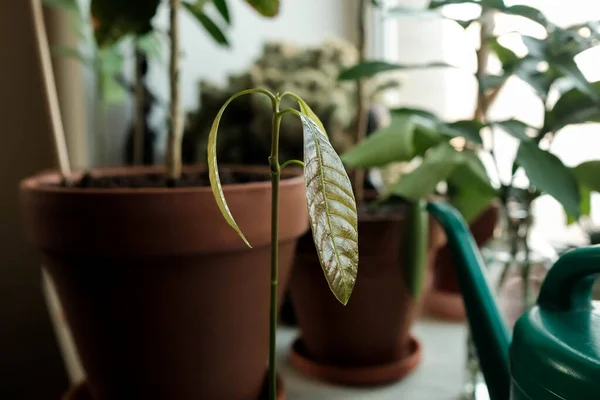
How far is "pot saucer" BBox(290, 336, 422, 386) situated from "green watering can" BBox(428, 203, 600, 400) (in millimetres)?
199

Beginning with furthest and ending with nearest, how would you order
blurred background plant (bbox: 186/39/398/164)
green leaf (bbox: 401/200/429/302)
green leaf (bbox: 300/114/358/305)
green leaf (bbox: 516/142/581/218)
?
blurred background plant (bbox: 186/39/398/164) < green leaf (bbox: 401/200/429/302) < green leaf (bbox: 516/142/581/218) < green leaf (bbox: 300/114/358/305)

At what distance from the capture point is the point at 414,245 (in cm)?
55

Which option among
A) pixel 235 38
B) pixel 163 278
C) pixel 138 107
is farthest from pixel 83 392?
pixel 235 38

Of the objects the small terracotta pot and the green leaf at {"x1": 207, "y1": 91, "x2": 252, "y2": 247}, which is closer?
the green leaf at {"x1": 207, "y1": 91, "x2": 252, "y2": 247}

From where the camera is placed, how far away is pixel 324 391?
605 millimetres

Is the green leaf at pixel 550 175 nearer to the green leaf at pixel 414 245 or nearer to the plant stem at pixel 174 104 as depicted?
the green leaf at pixel 414 245

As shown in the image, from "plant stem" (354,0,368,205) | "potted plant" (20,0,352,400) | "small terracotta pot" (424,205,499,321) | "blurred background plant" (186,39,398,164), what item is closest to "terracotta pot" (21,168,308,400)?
"potted plant" (20,0,352,400)

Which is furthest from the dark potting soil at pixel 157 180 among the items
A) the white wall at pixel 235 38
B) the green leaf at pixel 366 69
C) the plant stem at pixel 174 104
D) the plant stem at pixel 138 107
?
the white wall at pixel 235 38

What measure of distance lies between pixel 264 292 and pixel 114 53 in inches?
19.7

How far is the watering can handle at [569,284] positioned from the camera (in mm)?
337

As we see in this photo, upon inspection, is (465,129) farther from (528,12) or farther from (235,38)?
(235,38)

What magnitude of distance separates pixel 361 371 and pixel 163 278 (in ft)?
0.93

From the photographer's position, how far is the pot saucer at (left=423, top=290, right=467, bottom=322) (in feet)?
2.72

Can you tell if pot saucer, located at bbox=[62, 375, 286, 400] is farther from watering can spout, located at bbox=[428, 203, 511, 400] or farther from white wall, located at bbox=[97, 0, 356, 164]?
white wall, located at bbox=[97, 0, 356, 164]
